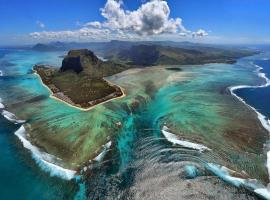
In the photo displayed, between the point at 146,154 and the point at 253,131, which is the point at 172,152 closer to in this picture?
the point at 146,154

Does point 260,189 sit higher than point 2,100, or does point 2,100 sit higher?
point 260,189

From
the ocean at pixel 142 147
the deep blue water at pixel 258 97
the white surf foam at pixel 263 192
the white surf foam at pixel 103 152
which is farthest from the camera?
the deep blue water at pixel 258 97

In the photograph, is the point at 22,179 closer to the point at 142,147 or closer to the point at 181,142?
the point at 142,147

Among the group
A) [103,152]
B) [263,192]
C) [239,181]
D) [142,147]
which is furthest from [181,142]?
[263,192]

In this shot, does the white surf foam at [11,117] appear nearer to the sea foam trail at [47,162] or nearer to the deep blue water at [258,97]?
the sea foam trail at [47,162]

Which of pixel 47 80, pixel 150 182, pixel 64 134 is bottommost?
pixel 47 80

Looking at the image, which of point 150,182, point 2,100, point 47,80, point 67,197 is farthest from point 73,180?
point 47,80

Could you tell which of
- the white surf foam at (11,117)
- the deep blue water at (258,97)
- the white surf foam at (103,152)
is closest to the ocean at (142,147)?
the white surf foam at (11,117)
